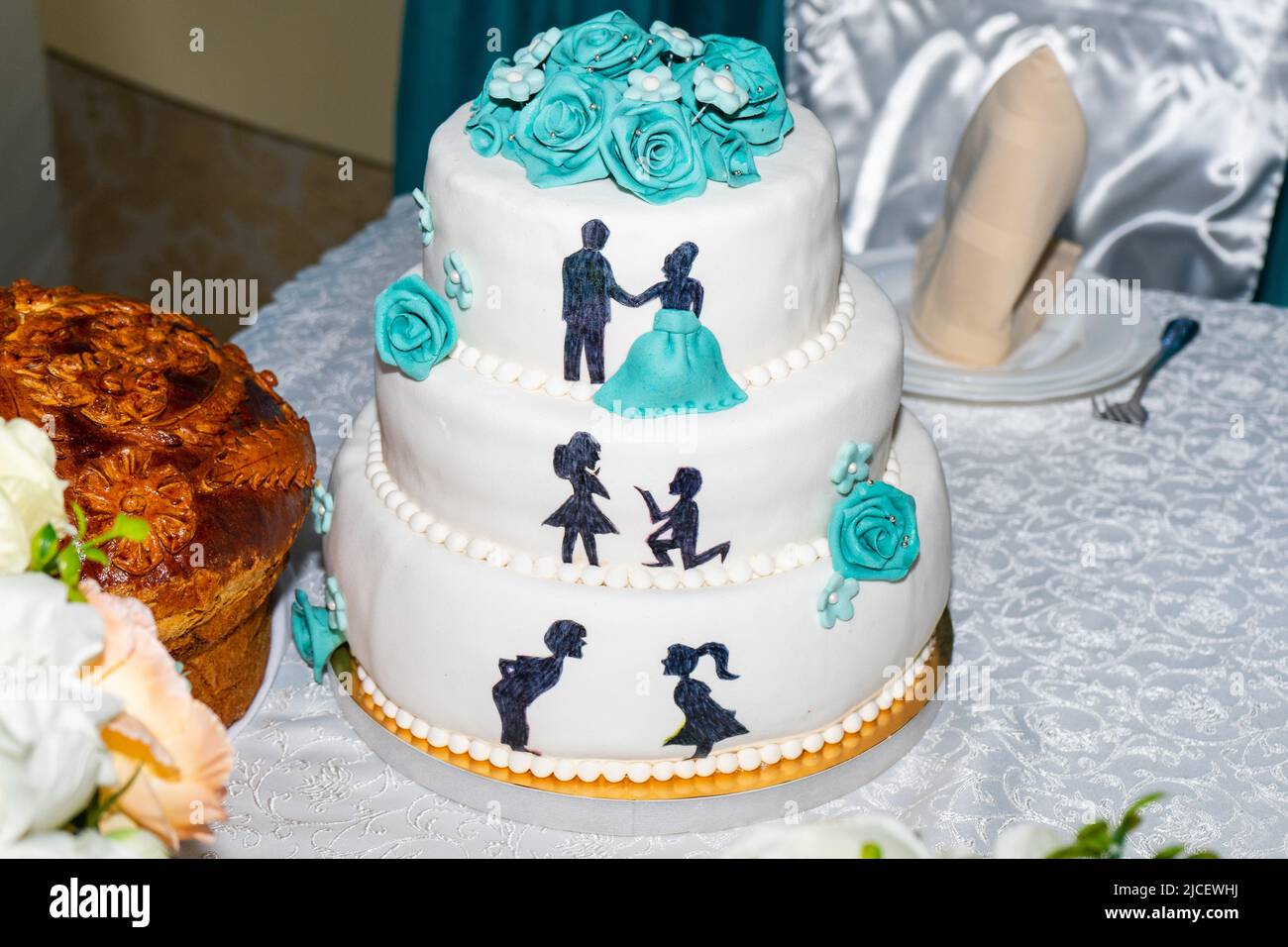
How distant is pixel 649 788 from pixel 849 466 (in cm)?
45

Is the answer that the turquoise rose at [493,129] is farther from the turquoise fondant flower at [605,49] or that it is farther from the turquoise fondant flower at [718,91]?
the turquoise fondant flower at [718,91]

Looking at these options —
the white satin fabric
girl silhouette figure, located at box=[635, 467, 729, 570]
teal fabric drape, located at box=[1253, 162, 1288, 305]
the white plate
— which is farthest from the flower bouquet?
teal fabric drape, located at box=[1253, 162, 1288, 305]

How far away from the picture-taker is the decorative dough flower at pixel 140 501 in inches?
63.1

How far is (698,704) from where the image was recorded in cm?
167

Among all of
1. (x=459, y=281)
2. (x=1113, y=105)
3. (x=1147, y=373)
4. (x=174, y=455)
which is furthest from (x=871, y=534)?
(x=1113, y=105)

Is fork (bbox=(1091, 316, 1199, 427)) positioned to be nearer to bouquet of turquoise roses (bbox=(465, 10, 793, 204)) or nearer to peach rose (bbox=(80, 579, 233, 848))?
→ bouquet of turquoise roses (bbox=(465, 10, 793, 204))

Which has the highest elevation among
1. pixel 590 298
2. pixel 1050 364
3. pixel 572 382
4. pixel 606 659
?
pixel 590 298

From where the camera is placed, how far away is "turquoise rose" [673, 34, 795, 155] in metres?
1.65

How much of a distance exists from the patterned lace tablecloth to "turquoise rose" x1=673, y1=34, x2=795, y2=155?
0.79m

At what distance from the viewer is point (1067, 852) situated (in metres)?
0.92

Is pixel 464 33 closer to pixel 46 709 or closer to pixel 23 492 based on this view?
pixel 23 492

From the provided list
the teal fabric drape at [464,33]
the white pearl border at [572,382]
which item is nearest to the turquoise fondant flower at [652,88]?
the white pearl border at [572,382]

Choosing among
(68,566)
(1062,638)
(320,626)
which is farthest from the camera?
(1062,638)

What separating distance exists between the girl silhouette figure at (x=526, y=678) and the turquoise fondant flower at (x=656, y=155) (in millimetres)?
491
